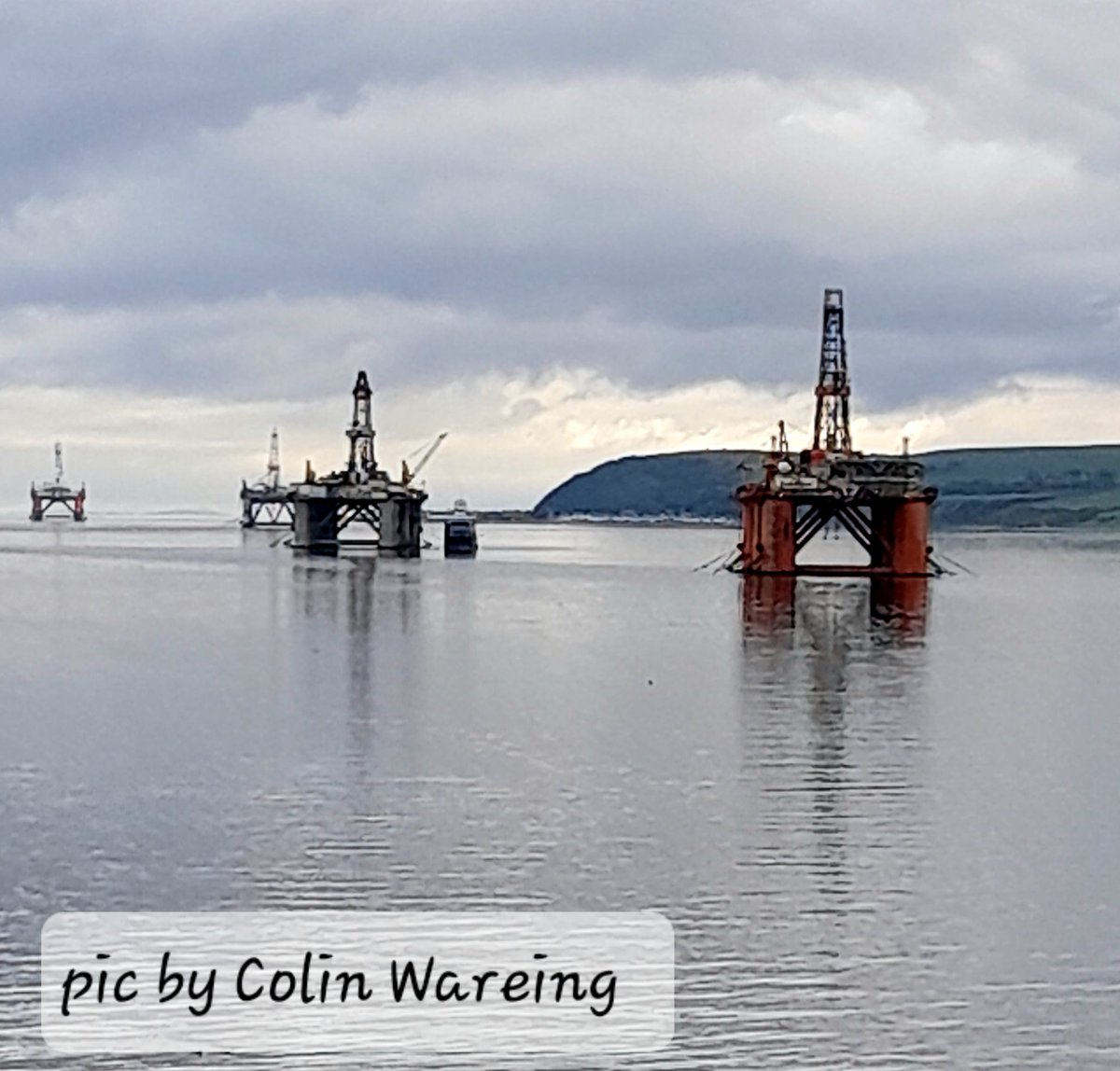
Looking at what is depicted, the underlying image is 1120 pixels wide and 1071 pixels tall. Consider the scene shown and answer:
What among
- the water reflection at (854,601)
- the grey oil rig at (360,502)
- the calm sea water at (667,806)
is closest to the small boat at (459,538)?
the grey oil rig at (360,502)

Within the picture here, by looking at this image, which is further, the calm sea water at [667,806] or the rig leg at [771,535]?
the rig leg at [771,535]

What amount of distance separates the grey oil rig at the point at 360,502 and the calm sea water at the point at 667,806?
1560 inches

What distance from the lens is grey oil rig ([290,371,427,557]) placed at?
247ft

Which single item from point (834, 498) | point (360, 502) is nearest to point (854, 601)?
point (834, 498)

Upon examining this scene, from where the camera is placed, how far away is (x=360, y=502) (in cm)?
7569

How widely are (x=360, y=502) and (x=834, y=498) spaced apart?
1100 inches

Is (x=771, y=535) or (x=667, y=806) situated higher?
(x=771, y=535)

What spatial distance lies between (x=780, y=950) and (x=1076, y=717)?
43.4ft

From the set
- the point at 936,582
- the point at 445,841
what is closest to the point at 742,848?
the point at 445,841

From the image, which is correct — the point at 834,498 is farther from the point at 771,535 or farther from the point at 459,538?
the point at 459,538

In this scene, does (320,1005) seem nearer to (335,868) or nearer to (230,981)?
(230,981)

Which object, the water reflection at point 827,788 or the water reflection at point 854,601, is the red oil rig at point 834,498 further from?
the water reflection at point 827,788

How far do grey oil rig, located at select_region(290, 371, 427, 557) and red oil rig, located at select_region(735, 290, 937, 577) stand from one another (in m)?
20.8

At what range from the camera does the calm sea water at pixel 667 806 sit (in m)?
10.5
